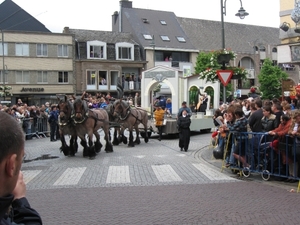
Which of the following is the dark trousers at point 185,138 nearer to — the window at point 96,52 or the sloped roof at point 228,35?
the window at point 96,52

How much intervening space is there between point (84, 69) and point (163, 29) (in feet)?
41.1

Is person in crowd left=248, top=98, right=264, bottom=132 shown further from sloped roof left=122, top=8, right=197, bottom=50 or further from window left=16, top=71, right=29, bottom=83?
sloped roof left=122, top=8, right=197, bottom=50

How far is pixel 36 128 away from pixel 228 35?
4496 centimetres

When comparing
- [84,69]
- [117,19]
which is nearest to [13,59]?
[84,69]

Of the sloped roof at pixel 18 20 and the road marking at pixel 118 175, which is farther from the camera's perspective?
the sloped roof at pixel 18 20

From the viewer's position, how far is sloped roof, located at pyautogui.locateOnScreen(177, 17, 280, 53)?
60312 millimetres

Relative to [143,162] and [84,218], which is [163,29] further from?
[84,218]

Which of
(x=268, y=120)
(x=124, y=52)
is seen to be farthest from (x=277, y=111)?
(x=124, y=52)

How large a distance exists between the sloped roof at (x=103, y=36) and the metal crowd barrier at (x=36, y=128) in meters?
29.2

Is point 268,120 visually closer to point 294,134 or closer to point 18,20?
point 294,134

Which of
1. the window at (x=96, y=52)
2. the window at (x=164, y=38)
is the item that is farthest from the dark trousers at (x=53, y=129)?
the window at (x=164, y=38)

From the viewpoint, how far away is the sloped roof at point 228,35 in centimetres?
6031

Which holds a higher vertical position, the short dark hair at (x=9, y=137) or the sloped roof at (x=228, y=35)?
the sloped roof at (x=228, y=35)

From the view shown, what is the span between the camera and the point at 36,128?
24.2 metres
